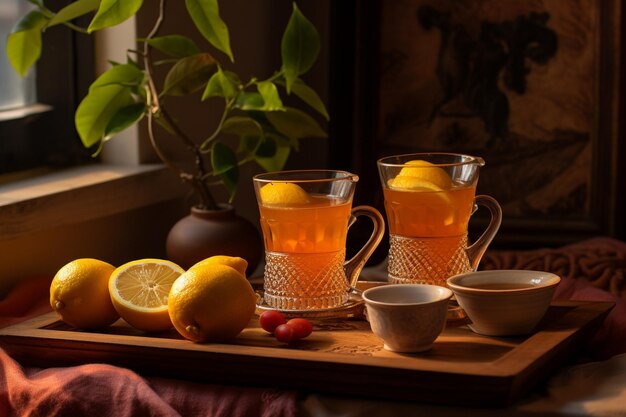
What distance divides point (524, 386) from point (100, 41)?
3.89ft

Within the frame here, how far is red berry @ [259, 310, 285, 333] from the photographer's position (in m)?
1.38

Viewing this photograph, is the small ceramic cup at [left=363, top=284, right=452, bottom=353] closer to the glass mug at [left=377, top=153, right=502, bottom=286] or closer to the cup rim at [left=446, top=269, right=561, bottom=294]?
the cup rim at [left=446, top=269, right=561, bottom=294]

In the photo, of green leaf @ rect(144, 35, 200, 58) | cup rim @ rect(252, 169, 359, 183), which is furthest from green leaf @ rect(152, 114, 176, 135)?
cup rim @ rect(252, 169, 359, 183)

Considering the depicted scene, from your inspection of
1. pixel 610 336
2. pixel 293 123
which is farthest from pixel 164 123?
pixel 610 336

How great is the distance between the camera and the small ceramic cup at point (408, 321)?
1.26 m

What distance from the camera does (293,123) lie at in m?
1.90

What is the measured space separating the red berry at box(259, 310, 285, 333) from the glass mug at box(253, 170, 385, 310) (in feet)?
0.33

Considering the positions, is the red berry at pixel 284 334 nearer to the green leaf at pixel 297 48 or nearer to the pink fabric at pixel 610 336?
the pink fabric at pixel 610 336

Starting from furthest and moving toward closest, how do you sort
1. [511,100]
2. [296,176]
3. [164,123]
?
1. [511,100]
2. [164,123]
3. [296,176]

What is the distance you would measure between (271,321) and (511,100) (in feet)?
4.09

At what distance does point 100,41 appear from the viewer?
6.84 feet

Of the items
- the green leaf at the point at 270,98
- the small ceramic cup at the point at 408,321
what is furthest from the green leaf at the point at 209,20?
the small ceramic cup at the point at 408,321

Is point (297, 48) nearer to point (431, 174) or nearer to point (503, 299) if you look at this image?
point (431, 174)

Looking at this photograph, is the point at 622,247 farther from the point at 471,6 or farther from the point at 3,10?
the point at 3,10
